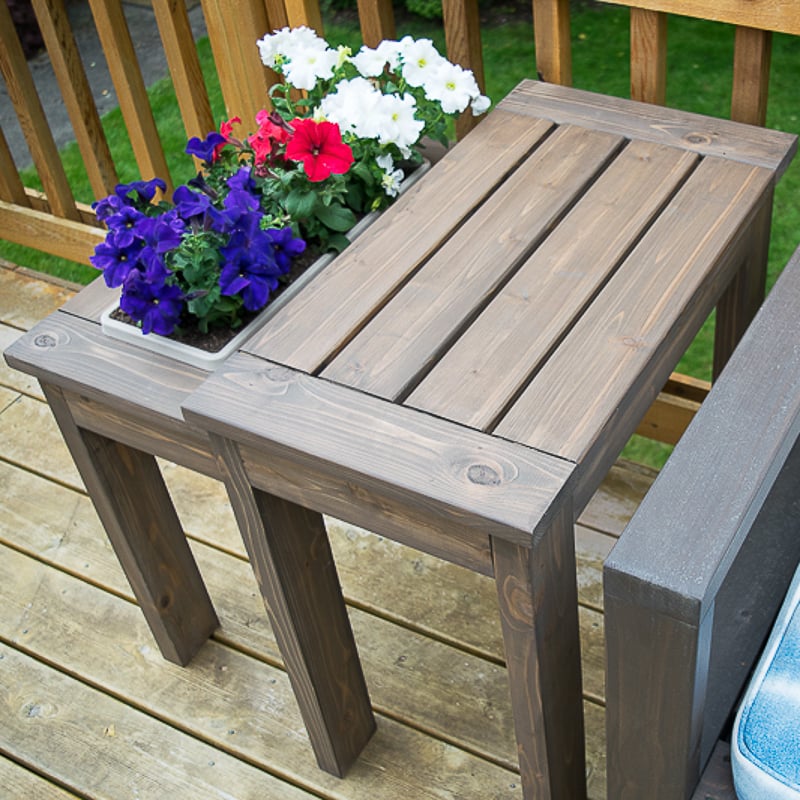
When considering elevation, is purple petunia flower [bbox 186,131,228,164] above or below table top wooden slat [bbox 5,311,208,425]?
above

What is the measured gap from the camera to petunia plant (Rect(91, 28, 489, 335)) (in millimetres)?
1443

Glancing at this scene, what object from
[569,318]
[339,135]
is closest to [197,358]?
[339,135]

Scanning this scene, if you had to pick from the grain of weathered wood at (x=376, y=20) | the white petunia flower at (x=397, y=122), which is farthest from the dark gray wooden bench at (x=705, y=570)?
the grain of weathered wood at (x=376, y=20)

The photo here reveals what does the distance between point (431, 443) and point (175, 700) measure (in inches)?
38.6

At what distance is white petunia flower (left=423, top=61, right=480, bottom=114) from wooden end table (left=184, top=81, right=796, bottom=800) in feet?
0.23

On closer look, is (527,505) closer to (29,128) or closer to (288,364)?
(288,364)

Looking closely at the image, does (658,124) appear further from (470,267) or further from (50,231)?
(50,231)

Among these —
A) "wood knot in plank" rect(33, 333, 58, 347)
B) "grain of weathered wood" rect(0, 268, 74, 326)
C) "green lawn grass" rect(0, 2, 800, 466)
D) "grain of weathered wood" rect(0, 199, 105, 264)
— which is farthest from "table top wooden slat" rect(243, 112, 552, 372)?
"green lawn grass" rect(0, 2, 800, 466)

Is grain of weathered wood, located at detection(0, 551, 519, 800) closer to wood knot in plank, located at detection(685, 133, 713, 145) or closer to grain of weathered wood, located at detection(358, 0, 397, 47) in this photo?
wood knot in plank, located at detection(685, 133, 713, 145)

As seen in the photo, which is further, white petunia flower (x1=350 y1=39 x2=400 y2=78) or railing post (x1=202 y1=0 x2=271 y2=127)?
railing post (x1=202 y1=0 x2=271 y2=127)

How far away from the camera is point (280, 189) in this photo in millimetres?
1582

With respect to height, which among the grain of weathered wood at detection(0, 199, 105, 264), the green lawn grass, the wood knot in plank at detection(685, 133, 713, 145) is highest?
the wood knot in plank at detection(685, 133, 713, 145)

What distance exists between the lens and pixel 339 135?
154cm

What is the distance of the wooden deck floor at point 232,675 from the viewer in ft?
6.09
